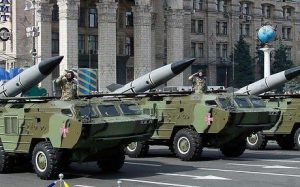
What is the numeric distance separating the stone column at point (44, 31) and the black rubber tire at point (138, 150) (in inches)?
1167

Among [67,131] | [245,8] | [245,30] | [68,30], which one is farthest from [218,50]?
[67,131]

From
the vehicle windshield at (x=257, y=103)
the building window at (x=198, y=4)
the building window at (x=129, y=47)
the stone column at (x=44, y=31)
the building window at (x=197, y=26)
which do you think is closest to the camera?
the vehicle windshield at (x=257, y=103)

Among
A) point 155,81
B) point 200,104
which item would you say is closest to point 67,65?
point 155,81

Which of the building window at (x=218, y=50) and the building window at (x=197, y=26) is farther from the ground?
the building window at (x=197, y=26)

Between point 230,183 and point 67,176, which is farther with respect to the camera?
point 67,176

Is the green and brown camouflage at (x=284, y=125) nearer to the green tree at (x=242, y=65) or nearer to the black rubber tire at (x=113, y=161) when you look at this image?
the black rubber tire at (x=113, y=161)

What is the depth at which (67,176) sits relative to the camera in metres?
14.6

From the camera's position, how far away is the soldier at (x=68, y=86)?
15016mm

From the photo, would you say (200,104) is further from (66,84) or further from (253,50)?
(253,50)

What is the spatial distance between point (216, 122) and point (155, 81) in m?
3.91

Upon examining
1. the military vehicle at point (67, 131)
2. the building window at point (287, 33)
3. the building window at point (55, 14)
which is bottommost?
the military vehicle at point (67, 131)

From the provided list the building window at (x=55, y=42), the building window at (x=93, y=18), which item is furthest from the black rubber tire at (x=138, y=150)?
the building window at (x=93, y=18)

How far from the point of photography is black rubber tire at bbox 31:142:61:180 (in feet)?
45.5

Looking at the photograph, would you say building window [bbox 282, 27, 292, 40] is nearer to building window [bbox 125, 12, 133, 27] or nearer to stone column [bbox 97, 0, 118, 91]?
building window [bbox 125, 12, 133, 27]
